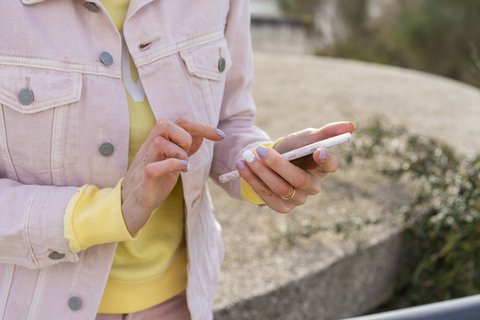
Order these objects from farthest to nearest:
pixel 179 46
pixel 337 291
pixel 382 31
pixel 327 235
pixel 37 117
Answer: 1. pixel 382 31
2. pixel 327 235
3. pixel 337 291
4. pixel 179 46
5. pixel 37 117

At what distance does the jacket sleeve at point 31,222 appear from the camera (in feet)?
2.86

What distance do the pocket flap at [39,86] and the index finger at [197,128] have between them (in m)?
0.23

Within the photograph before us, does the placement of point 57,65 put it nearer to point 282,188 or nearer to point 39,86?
point 39,86

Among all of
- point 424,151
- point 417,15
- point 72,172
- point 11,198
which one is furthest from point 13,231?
point 417,15

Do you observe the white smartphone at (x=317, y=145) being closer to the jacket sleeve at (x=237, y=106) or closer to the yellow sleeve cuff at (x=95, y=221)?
the jacket sleeve at (x=237, y=106)

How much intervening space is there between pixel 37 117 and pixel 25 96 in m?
0.05

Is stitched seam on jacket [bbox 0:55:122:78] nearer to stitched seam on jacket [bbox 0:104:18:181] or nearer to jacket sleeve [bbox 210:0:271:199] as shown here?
stitched seam on jacket [bbox 0:104:18:181]

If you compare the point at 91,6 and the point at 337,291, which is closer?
the point at 91,6

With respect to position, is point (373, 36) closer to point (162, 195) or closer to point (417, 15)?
point (417, 15)

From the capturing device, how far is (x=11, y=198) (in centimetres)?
87

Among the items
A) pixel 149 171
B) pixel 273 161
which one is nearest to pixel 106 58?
pixel 149 171

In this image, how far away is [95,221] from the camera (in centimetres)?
89

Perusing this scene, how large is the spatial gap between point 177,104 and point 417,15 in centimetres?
878

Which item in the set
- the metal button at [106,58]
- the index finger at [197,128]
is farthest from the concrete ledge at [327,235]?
the metal button at [106,58]
